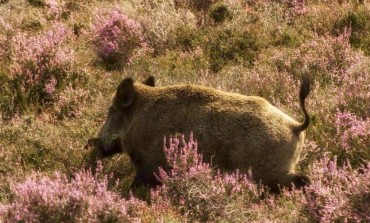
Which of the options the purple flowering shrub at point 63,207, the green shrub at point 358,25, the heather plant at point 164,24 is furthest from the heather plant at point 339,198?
the heather plant at point 164,24

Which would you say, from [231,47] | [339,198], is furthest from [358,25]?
[339,198]

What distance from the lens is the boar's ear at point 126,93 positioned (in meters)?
7.10

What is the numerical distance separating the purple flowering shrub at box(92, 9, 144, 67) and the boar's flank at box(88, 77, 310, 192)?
3.70 metres

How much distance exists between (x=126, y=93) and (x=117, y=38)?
4.14 meters

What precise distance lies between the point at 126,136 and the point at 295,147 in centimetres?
200

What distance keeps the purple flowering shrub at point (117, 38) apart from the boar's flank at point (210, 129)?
3.70 metres

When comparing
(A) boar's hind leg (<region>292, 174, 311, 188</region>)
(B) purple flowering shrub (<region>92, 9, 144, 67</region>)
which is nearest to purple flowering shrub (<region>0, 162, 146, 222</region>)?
(A) boar's hind leg (<region>292, 174, 311, 188</region>)

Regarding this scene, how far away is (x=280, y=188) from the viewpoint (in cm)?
610

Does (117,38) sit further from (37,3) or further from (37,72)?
(37,3)

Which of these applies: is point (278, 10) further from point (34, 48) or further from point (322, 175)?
point (322, 175)

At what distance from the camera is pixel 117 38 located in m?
11.1

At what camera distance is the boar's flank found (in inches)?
241

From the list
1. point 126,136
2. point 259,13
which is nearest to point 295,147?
point 126,136

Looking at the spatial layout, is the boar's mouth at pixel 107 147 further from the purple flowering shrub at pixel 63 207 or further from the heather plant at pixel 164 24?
the heather plant at pixel 164 24
